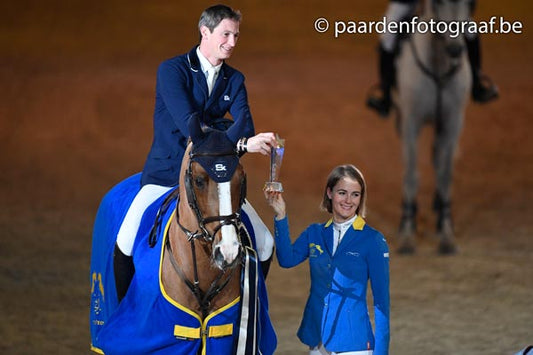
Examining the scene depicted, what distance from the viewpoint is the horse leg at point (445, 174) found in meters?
7.61

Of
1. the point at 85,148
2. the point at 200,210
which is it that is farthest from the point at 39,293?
the point at 85,148

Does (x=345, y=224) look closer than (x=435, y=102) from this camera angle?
Yes

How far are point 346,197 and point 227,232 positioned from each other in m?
0.72

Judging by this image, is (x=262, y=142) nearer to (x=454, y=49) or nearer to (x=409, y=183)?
(x=454, y=49)

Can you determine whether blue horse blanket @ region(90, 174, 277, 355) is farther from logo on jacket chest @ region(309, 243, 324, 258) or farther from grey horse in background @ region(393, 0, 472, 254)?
grey horse in background @ region(393, 0, 472, 254)

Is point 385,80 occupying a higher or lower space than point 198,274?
higher

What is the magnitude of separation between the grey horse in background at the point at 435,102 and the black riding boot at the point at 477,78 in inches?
9.4

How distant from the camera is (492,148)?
1093 cm

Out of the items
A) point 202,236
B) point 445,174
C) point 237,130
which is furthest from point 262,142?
point 445,174

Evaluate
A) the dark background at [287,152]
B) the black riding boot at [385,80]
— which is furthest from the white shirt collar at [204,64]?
the black riding boot at [385,80]

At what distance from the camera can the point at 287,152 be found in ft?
35.0

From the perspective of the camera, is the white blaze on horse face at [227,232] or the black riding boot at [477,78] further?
the black riding boot at [477,78]

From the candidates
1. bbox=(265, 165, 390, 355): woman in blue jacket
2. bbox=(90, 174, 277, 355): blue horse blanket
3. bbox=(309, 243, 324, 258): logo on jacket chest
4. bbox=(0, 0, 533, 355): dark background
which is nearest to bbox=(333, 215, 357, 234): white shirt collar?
bbox=(265, 165, 390, 355): woman in blue jacket

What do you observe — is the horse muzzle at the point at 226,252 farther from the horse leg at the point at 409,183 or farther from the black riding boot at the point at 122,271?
the horse leg at the point at 409,183
